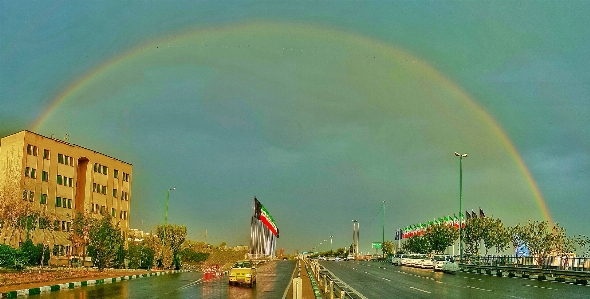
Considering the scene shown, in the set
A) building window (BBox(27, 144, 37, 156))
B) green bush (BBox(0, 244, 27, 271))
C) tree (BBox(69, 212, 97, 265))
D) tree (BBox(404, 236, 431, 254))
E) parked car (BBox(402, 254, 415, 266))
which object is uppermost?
building window (BBox(27, 144, 37, 156))

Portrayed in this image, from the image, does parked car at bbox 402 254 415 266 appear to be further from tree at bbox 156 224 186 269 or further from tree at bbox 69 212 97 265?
tree at bbox 69 212 97 265

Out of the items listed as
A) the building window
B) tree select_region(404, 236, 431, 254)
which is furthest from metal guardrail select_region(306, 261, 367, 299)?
tree select_region(404, 236, 431, 254)

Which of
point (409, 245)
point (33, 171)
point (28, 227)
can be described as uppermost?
point (33, 171)

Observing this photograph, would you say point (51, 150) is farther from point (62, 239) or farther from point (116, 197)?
point (116, 197)

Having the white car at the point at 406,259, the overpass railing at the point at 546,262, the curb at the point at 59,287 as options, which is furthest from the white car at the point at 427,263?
the curb at the point at 59,287

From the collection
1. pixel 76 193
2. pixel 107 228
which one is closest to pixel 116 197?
pixel 76 193

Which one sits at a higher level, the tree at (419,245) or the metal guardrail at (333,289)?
the metal guardrail at (333,289)

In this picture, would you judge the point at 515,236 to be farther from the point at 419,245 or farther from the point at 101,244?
the point at 101,244

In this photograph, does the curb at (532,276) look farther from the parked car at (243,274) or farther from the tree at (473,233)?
the tree at (473,233)

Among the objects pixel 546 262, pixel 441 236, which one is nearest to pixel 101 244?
pixel 546 262
